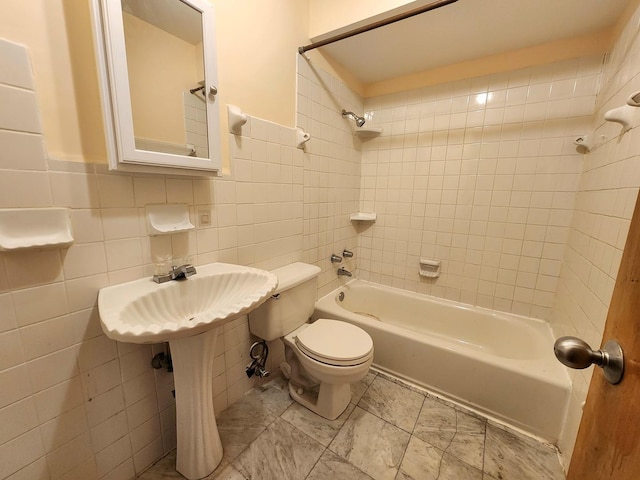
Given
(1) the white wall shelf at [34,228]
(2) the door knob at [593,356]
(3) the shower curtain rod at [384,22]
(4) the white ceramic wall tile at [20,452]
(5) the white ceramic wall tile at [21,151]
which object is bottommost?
(4) the white ceramic wall tile at [20,452]

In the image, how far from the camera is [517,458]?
1166 millimetres

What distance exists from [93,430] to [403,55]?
8.08 feet

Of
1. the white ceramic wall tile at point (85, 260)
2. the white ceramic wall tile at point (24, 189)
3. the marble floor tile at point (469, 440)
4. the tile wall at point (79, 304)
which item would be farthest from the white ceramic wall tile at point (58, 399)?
the marble floor tile at point (469, 440)

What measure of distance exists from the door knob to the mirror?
3.77 feet

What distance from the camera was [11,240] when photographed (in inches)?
27.2

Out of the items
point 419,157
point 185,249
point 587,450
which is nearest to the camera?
point 587,450

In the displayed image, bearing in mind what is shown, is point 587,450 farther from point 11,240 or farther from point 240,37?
point 240,37

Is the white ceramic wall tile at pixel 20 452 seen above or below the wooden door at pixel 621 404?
below

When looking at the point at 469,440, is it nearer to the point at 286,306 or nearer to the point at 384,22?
the point at 286,306

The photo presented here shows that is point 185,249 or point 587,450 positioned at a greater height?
point 185,249

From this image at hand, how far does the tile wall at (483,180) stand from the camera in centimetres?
159

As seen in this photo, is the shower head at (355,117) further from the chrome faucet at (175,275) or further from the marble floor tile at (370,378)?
the marble floor tile at (370,378)

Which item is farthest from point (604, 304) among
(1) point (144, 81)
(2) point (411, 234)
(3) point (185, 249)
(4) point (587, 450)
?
(1) point (144, 81)

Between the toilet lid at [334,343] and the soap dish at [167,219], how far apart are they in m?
0.79
